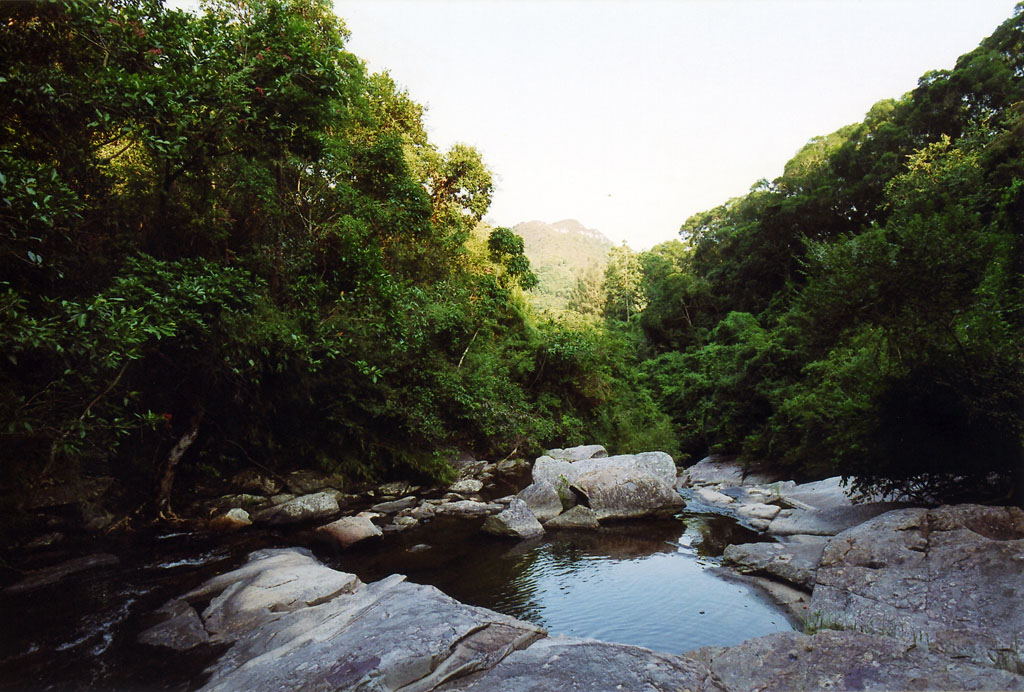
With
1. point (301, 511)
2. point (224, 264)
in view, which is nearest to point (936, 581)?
point (301, 511)

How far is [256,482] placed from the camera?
10.8 meters

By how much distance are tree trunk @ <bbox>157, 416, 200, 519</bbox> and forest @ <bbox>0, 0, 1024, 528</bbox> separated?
1.6 inches

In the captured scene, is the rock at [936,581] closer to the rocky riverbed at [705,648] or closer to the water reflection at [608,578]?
the rocky riverbed at [705,648]

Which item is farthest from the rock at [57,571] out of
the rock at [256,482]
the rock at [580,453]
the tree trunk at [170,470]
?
the rock at [580,453]

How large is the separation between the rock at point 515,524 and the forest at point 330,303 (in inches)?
145

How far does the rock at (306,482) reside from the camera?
35.8ft

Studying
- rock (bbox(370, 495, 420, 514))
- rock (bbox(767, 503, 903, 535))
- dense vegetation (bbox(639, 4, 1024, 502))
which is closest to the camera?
dense vegetation (bbox(639, 4, 1024, 502))

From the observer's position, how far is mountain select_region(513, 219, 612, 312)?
78750mm

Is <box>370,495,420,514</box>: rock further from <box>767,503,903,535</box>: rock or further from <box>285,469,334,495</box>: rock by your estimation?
<box>767,503,903,535</box>: rock

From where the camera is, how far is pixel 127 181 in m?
8.62

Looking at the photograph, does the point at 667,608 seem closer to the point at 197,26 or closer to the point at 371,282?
the point at 371,282

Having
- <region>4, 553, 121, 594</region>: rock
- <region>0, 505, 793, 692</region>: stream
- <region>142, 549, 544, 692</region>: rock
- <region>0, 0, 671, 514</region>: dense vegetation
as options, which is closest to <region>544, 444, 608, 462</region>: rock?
<region>0, 0, 671, 514</region>: dense vegetation

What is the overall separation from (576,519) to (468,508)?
2.46 metres

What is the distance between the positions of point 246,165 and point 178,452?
589cm
